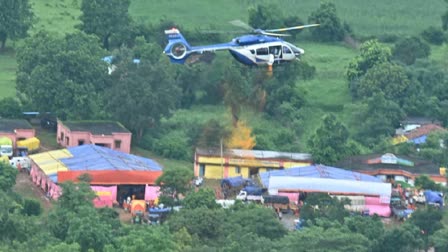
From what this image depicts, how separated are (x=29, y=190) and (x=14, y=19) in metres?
17.0

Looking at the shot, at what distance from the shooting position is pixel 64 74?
7556 centimetres

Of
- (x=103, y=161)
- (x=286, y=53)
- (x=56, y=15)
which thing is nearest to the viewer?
(x=286, y=53)

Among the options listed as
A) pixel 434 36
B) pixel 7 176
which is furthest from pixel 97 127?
pixel 434 36

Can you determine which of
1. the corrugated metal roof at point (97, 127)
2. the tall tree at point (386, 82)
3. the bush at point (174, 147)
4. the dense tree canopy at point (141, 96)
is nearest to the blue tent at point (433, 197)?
the bush at point (174, 147)

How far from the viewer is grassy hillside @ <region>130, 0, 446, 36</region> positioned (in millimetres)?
92812

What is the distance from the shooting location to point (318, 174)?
233ft

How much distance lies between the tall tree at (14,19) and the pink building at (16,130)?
442 inches

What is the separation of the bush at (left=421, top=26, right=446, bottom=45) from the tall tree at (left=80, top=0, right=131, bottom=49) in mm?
12078

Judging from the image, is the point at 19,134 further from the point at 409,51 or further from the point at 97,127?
the point at 409,51

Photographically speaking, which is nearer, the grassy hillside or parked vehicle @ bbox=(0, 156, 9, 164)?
parked vehicle @ bbox=(0, 156, 9, 164)

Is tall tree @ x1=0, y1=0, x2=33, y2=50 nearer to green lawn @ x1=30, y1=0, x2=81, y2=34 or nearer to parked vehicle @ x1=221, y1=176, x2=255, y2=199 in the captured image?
green lawn @ x1=30, y1=0, x2=81, y2=34

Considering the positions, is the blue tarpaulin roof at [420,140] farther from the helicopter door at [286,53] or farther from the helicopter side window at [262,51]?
the helicopter side window at [262,51]

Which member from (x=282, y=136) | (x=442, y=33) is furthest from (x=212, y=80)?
(x=442, y=33)

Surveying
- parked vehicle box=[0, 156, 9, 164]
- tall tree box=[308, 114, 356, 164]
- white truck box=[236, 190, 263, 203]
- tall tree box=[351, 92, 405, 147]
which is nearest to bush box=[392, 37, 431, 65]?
tall tree box=[351, 92, 405, 147]
